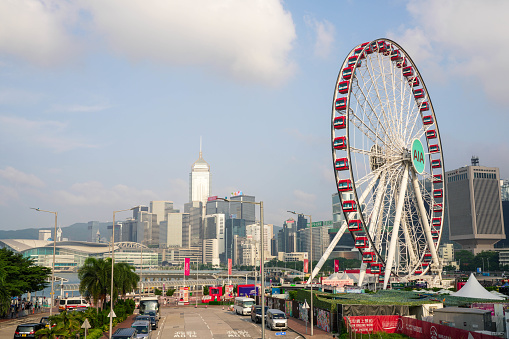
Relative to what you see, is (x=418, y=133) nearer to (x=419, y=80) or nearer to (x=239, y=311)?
(x=419, y=80)

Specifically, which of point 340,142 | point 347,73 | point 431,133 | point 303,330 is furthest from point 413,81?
point 303,330

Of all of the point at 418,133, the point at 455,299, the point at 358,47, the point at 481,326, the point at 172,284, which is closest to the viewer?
the point at 481,326

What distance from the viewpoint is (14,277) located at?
67812 mm

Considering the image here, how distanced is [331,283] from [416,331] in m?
47.9

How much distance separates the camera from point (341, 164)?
221 feet

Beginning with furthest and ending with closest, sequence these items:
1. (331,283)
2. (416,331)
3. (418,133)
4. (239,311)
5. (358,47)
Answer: (331,283), (418,133), (358,47), (239,311), (416,331)

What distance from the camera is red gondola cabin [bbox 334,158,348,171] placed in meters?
66.9

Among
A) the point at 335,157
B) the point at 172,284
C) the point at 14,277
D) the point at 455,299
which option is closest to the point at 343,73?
the point at 335,157

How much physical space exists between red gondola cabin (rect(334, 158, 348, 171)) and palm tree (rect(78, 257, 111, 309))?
3153cm

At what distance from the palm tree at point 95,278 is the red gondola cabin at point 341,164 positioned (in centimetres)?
3153

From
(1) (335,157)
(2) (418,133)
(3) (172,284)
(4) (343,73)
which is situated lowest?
(3) (172,284)

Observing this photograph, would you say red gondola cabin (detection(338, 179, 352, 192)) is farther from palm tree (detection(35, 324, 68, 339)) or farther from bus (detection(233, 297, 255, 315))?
palm tree (detection(35, 324, 68, 339))

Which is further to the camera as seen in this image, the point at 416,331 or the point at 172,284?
the point at 172,284

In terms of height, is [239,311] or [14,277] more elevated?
[14,277]
